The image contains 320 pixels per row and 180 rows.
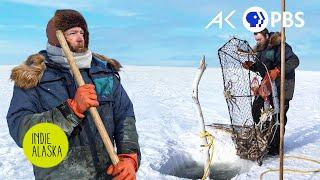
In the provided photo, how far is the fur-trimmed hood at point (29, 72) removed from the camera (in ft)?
7.86

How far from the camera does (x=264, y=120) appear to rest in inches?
238

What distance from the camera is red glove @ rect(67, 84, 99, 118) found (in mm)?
2232

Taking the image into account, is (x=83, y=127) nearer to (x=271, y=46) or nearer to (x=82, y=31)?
(x=82, y=31)

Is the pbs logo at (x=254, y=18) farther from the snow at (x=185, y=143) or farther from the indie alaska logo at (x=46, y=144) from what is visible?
the indie alaska logo at (x=46, y=144)

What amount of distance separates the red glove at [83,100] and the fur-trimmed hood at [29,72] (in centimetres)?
25

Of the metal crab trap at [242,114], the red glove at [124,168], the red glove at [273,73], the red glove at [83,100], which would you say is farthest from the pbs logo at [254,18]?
the red glove at [83,100]

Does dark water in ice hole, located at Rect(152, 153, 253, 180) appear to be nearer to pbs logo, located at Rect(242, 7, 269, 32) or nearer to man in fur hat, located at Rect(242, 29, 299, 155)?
man in fur hat, located at Rect(242, 29, 299, 155)

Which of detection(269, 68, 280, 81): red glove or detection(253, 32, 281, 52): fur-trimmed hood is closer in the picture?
detection(269, 68, 280, 81): red glove

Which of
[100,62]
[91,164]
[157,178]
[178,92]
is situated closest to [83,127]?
[91,164]

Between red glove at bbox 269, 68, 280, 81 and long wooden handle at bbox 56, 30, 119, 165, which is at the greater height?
long wooden handle at bbox 56, 30, 119, 165

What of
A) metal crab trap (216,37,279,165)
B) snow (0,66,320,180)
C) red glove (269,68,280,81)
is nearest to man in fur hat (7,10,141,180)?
snow (0,66,320,180)

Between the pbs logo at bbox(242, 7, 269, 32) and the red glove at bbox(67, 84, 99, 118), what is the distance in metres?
3.14

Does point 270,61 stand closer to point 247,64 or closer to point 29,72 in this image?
point 247,64

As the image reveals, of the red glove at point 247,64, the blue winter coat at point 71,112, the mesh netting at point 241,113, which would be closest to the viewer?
the blue winter coat at point 71,112
